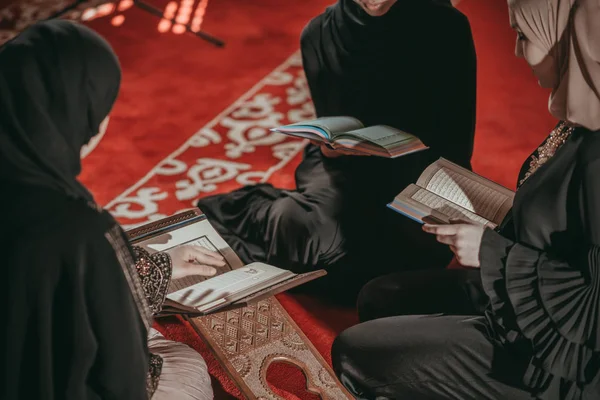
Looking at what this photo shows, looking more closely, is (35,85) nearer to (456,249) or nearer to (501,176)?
(456,249)

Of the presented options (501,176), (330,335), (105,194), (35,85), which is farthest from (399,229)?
(35,85)

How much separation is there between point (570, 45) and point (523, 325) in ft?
1.95

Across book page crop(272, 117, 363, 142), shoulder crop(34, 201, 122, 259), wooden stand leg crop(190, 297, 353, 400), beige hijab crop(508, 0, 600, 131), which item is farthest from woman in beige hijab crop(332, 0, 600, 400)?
shoulder crop(34, 201, 122, 259)

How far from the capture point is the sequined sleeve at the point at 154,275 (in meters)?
1.62

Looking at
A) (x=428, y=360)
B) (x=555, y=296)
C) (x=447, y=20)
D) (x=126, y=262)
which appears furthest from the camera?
(x=447, y=20)

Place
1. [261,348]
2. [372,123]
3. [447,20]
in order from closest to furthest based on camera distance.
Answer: [261,348] < [447,20] < [372,123]

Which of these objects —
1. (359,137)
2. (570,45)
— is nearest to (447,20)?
(359,137)

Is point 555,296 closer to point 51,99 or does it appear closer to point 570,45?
point 570,45

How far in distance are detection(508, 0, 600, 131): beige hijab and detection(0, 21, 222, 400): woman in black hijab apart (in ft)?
2.81

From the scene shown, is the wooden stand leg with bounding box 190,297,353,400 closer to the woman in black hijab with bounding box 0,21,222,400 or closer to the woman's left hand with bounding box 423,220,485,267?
the woman's left hand with bounding box 423,220,485,267

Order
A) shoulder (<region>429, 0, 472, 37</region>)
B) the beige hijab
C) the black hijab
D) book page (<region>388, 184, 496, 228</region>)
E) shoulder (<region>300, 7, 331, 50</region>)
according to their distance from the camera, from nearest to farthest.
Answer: the black hijab < the beige hijab < book page (<region>388, 184, 496, 228</region>) < shoulder (<region>429, 0, 472, 37</region>) < shoulder (<region>300, 7, 331, 50</region>)

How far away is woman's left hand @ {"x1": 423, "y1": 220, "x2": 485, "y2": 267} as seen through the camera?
5.62 feet

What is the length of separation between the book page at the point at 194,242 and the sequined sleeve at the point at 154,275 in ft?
0.89

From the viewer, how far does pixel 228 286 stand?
1840mm
